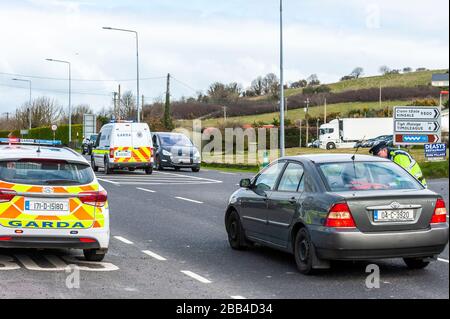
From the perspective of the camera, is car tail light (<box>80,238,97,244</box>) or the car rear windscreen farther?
car tail light (<box>80,238,97,244</box>)

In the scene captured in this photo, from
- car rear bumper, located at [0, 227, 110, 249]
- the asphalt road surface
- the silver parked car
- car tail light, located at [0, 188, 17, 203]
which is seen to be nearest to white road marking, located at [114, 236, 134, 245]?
the asphalt road surface

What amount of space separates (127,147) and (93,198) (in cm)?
2323

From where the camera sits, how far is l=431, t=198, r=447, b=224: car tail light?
9.24 meters

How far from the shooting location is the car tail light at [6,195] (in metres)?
9.98

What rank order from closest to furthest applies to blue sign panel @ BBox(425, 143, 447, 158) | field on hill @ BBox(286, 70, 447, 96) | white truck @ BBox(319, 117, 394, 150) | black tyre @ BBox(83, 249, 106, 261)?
black tyre @ BBox(83, 249, 106, 261) < blue sign panel @ BBox(425, 143, 447, 158) < white truck @ BBox(319, 117, 394, 150) < field on hill @ BBox(286, 70, 447, 96)

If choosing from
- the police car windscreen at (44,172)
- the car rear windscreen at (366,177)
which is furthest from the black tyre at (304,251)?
the police car windscreen at (44,172)

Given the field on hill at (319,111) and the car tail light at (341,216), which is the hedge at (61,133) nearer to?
the field on hill at (319,111)

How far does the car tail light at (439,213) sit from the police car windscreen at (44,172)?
4278mm

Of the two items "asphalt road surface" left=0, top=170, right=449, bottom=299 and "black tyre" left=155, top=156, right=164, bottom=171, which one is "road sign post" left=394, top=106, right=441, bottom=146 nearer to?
"black tyre" left=155, top=156, right=164, bottom=171

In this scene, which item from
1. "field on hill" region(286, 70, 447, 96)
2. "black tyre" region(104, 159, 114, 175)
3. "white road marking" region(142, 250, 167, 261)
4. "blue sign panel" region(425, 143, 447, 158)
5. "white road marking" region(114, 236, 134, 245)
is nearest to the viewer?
"white road marking" region(142, 250, 167, 261)

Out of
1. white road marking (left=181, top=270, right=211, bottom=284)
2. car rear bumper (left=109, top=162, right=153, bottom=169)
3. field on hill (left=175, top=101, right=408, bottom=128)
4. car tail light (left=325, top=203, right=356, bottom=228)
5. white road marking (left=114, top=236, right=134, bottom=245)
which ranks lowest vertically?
white road marking (left=114, top=236, right=134, bottom=245)

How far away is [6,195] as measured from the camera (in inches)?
394

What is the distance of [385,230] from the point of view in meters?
9.02
